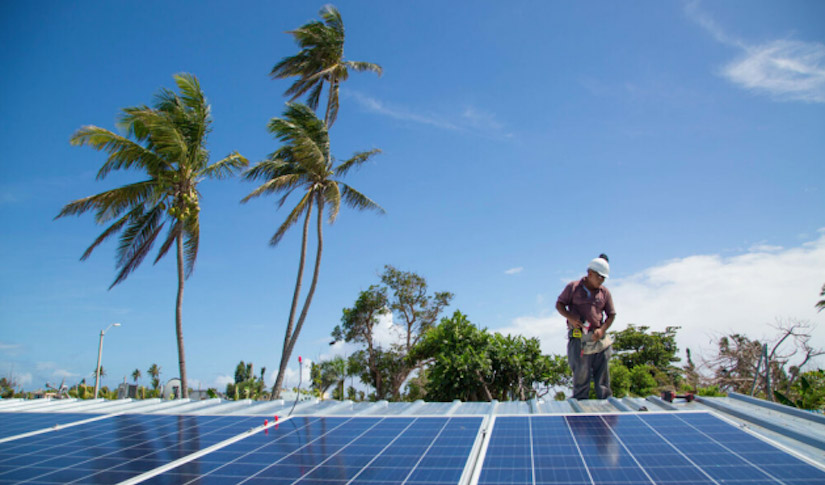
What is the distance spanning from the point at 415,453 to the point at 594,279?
511cm

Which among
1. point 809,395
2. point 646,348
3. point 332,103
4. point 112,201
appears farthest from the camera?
point 646,348

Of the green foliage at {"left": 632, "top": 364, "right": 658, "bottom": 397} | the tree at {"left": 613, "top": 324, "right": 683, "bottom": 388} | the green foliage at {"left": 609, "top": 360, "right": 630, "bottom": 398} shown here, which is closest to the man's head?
the green foliage at {"left": 609, "top": 360, "right": 630, "bottom": 398}

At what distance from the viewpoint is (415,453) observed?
5.36 metres

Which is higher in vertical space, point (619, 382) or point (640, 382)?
point (619, 382)

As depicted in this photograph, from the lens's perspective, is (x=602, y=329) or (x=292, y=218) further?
(x=292, y=218)

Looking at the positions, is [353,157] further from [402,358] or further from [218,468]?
[218,468]

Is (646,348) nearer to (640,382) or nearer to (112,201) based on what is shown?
(640,382)

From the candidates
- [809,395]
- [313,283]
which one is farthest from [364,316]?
[809,395]

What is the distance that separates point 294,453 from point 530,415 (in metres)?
2.99

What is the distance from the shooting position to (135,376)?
9481cm

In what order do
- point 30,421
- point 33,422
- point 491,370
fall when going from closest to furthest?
point 33,422 < point 30,421 < point 491,370

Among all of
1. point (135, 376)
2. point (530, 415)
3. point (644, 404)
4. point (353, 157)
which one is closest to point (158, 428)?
point (530, 415)

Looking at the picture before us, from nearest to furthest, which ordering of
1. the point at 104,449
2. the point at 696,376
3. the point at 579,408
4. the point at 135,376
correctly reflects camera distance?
the point at 104,449 < the point at 579,408 < the point at 696,376 < the point at 135,376

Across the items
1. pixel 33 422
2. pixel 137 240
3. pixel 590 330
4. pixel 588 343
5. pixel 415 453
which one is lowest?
pixel 415 453
